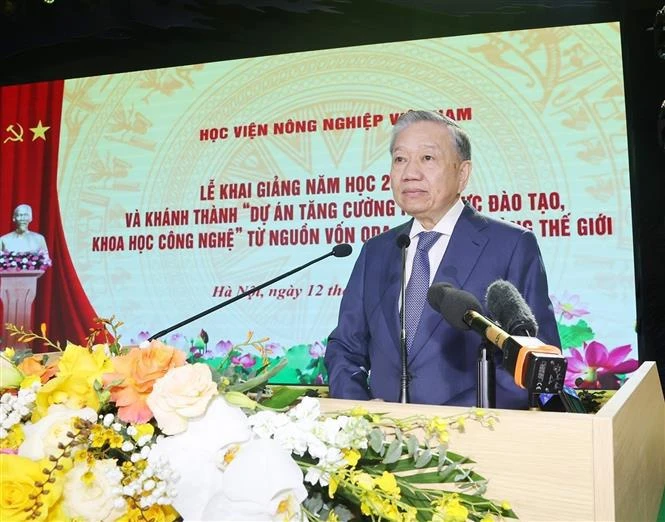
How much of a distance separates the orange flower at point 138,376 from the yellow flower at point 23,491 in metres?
0.07

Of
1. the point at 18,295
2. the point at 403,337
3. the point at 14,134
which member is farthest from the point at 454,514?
the point at 14,134

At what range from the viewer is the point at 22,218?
3598 millimetres

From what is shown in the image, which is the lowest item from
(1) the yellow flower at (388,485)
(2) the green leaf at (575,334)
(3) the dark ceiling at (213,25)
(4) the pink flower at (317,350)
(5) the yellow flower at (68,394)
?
(4) the pink flower at (317,350)

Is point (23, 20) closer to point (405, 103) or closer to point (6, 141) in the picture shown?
point (6, 141)

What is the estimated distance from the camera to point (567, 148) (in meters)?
2.84

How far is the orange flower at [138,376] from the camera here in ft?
1.73

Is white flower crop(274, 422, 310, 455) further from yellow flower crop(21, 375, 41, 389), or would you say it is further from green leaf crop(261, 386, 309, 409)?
yellow flower crop(21, 375, 41, 389)

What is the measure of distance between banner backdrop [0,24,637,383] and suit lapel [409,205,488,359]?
10 centimetres

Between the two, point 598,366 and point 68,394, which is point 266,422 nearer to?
point 68,394

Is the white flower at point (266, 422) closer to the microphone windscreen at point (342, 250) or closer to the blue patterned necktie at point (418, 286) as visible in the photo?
the blue patterned necktie at point (418, 286)

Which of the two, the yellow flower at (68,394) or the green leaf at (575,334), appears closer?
the yellow flower at (68,394)

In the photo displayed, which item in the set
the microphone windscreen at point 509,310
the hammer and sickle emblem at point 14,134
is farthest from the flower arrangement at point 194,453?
the hammer and sickle emblem at point 14,134

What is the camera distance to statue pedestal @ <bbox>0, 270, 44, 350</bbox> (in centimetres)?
353

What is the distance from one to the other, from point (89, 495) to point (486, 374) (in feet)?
2.12
